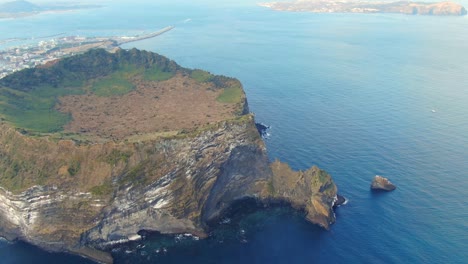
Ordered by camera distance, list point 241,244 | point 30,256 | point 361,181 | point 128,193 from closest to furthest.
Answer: point 30,256 → point 128,193 → point 241,244 → point 361,181

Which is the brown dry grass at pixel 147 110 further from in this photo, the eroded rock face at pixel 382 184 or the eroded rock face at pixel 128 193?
the eroded rock face at pixel 382 184

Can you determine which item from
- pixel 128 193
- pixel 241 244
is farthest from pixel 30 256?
pixel 241 244

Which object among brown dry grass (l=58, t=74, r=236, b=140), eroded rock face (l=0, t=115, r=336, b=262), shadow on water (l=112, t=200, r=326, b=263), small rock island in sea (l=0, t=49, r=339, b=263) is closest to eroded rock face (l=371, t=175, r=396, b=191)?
small rock island in sea (l=0, t=49, r=339, b=263)

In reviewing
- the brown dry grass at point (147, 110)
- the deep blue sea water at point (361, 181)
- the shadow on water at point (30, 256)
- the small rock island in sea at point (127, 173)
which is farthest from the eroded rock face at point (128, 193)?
the brown dry grass at point (147, 110)

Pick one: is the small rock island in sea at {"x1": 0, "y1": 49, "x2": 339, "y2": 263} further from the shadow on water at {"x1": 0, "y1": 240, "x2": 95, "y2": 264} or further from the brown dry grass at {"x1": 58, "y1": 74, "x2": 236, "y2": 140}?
the shadow on water at {"x1": 0, "y1": 240, "x2": 95, "y2": 264}

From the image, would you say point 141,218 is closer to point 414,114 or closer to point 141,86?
point 141,86

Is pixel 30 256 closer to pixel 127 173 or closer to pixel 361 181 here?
pixel 127 173
